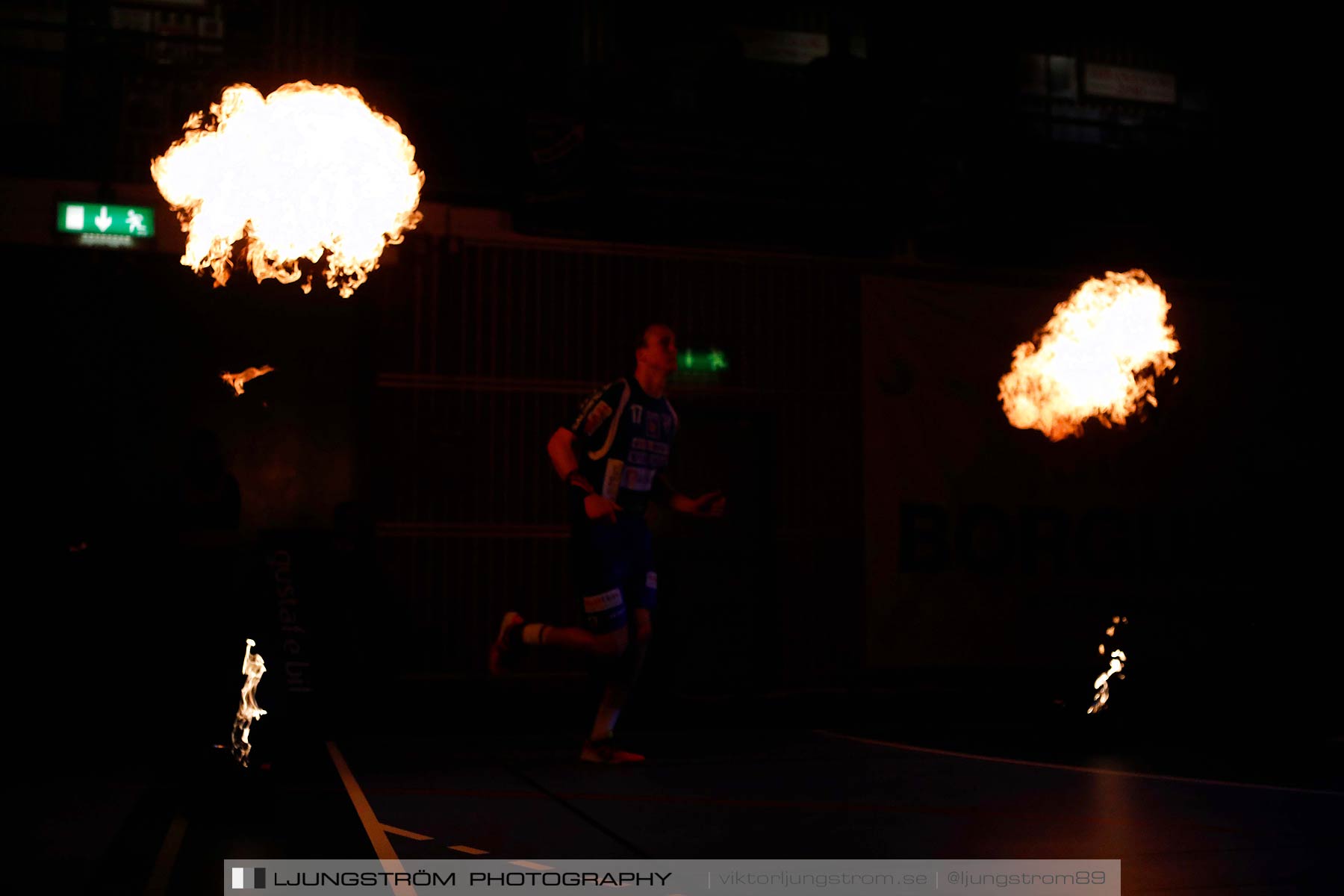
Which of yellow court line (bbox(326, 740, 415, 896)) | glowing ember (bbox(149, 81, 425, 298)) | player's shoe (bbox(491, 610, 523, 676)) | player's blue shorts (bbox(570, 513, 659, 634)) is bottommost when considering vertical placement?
yellow court line (bbox(326, 740, 415, 896))

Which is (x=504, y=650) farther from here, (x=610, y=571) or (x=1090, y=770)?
(x=1090, y=770)

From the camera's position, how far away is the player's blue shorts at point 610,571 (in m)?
6.63

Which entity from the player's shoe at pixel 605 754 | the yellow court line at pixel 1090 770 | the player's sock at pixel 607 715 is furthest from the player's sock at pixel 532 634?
the yellow court line at pixel 1090 770

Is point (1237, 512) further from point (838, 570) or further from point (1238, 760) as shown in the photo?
point (1238, 760)

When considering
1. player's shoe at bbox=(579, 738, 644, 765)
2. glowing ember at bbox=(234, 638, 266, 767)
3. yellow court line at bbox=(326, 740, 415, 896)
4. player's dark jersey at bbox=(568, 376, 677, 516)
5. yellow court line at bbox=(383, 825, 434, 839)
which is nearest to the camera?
yellow court line at bbox=(326, 740, 415, 896)

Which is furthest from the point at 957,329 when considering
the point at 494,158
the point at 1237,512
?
the point at 494,158

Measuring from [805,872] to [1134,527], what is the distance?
31.0ft

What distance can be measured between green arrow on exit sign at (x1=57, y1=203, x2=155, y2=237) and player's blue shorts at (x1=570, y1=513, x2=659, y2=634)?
18.4 feet

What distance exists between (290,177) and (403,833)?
5333 mm

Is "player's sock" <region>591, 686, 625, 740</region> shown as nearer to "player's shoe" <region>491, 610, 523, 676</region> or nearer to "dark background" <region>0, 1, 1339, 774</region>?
"player's shoe" <region>491, 610, 523, 676</region>

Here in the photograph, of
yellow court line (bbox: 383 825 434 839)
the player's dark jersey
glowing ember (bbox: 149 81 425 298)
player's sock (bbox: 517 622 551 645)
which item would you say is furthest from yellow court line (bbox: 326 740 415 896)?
glowing ember (bbox: 149 81 425 298)

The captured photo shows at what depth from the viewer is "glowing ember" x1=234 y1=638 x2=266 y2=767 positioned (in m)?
5.02

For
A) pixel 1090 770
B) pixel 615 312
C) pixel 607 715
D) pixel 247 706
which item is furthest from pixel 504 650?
pixel 615 312

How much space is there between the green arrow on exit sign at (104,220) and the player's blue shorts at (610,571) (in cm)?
560
